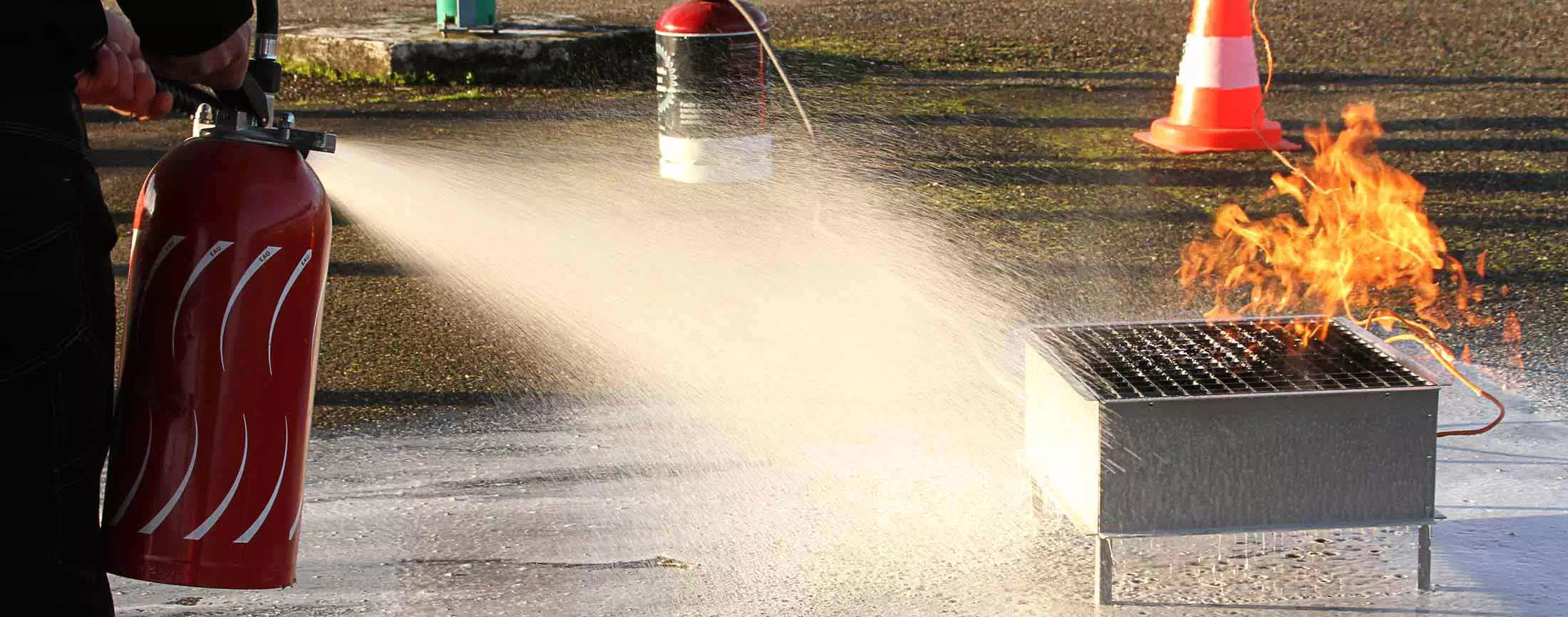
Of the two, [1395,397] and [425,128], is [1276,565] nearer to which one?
[1395,397]

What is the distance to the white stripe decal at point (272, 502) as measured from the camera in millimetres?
2186

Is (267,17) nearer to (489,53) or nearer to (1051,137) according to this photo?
(1051,137)

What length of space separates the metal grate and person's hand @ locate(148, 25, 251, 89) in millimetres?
1520

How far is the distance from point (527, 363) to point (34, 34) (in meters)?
2.56

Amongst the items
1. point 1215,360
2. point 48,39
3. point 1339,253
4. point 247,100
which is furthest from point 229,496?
point 1339,253

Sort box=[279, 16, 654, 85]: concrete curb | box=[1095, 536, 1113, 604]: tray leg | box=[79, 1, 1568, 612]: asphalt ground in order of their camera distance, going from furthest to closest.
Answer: box=[279, 16, 654, 85]: concrete curb, box=[79, 1, 1568, 612]: asphalt ground, box=[1095, 536, 1113, 604]: tray leg

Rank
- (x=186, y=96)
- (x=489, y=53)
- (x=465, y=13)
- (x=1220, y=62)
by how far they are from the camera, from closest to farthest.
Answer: (x=186, y=96)
(x=1220, y=62)
(x=489, y=53)
(x=465, y=13)

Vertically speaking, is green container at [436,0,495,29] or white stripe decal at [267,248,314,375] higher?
green container at [436,0,495,29]

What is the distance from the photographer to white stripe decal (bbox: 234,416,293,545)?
219cm

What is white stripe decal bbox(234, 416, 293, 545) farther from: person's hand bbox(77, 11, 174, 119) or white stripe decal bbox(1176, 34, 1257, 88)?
white stripe decal bbox(1176, 34, 1257, 88)

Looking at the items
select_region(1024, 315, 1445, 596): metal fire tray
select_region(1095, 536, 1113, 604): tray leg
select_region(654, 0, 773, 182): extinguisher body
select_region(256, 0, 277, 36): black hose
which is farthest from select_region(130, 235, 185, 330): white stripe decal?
select_region(654, 0, 773, 182): extinguisher body

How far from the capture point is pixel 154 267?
2.13 meters

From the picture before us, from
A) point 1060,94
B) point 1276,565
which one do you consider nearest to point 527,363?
point 1276,565

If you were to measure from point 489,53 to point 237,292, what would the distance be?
627cm
